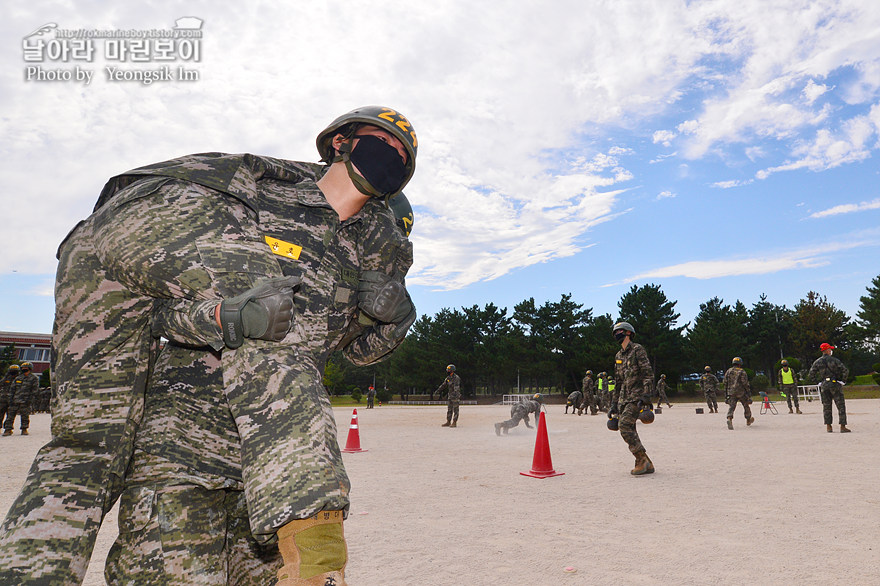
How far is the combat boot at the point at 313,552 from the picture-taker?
3.44 ft

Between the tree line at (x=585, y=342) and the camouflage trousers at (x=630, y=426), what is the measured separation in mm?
47992

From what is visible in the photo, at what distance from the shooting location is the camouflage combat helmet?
77.7 inches

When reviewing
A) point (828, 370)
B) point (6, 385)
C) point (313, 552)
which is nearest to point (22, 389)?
point (6, 385)

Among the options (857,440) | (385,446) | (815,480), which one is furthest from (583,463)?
(857,440)

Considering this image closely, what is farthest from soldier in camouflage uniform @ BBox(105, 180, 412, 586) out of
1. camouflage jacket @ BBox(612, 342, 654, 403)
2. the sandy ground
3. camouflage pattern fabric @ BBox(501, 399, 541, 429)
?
camouflage pattern fabric @ BBox(501, 399, 541, 429)

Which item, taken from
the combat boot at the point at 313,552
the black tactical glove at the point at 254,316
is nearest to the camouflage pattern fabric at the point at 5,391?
the black tactical glove at the point at 254,316

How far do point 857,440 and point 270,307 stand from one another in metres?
16.2

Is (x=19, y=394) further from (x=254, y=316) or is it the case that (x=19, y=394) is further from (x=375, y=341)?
(x=254, y=316)

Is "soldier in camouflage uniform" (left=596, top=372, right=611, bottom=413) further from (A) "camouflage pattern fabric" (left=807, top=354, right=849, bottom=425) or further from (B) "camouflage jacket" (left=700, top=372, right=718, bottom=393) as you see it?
(A) "camouflage pattern fabric" (left=807, top=354, right=849, bottom=425)

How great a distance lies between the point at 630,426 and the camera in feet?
30.5

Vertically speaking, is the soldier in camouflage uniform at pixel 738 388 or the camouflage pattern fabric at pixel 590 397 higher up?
the soldier in camouflage uniform at pixel 738 388

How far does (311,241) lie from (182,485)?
2.89ft

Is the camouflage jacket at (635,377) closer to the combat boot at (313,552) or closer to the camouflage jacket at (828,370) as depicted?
the camouflage jacket at (828,370)

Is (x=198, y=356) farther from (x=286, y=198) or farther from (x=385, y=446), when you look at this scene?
(x=385, y=446)
